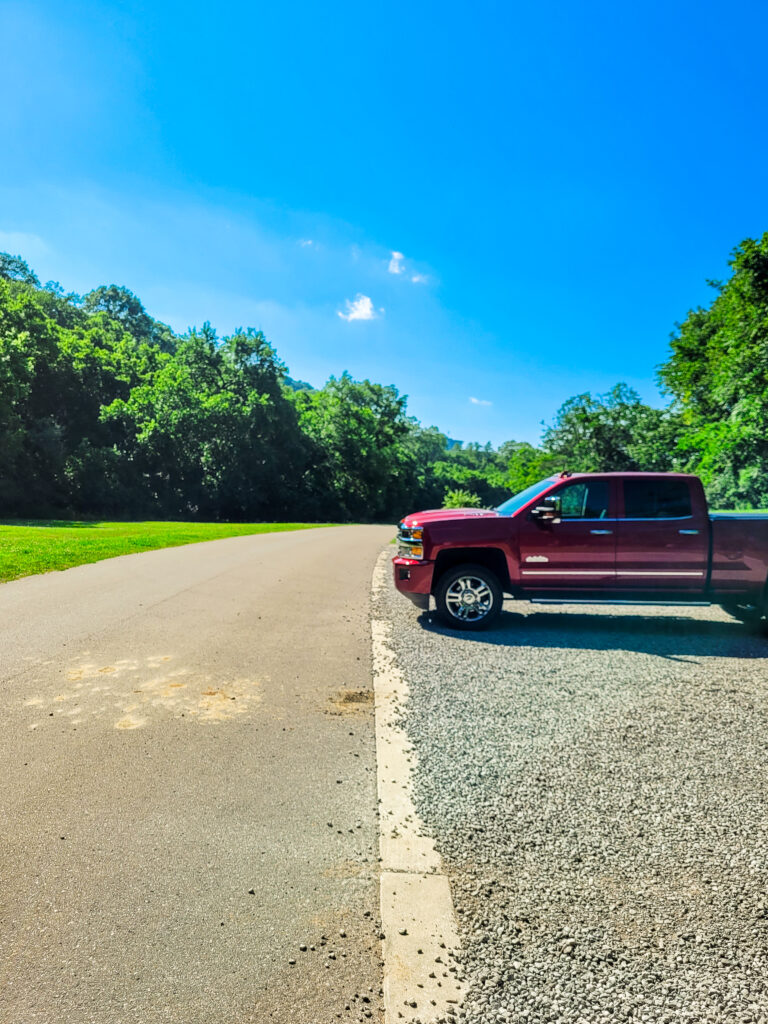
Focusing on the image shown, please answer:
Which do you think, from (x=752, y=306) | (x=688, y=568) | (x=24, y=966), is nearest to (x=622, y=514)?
(x=688, y=568)

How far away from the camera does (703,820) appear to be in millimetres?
3178

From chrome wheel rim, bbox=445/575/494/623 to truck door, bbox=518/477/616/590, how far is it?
0.56 meters

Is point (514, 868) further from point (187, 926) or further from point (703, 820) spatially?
point (187, 926)

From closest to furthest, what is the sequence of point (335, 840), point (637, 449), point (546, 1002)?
point (546, 1002) < point (335, 840) < point (637, 449)

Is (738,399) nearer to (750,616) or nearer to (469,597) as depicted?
(750,616)

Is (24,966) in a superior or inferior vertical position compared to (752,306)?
inferior

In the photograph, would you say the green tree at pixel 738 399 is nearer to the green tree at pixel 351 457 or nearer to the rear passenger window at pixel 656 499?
the rear passenger window at pixel 656 499

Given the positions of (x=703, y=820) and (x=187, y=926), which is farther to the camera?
(x=703, y=820)

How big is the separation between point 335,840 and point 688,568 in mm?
6476

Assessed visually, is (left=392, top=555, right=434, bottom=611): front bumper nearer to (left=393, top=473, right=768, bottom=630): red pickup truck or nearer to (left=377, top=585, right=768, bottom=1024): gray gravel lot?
(left=393, top=473, right=768, bottom=630): red pickup truck

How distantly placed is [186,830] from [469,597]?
5.28 metres

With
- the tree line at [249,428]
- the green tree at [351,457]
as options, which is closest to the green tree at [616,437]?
the tree line at [249,428]

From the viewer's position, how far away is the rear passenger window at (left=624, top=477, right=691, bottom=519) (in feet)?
25.6

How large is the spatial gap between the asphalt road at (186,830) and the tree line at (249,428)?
1028 inches
